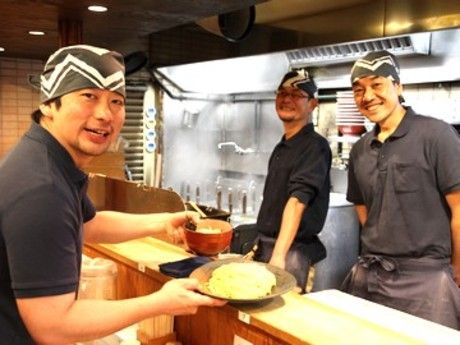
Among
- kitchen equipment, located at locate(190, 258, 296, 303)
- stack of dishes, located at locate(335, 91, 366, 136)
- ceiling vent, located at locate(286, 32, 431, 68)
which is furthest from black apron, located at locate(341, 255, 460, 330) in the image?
stack of dishes, located at locate(335, 91, 366, 136)

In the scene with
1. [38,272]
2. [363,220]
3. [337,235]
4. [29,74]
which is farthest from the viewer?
[29,74]

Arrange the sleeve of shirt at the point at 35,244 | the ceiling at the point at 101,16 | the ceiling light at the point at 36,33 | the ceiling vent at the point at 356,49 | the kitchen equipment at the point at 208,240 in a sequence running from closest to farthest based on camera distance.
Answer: the sleeve of shirt at the point at 35,244, the kitchen equipment at the point at 208,240, the ceiling at the point at 101,16, the ceiling light at the point at 36,33, the ceiling vent at the point at 356,49

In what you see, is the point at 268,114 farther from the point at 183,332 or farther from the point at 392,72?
the point at 183,332

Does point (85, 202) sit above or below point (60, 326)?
above

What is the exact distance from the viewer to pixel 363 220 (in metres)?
2.95

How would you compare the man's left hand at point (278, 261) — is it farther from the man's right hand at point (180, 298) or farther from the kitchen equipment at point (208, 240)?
the man's right hand at point (180, 298)

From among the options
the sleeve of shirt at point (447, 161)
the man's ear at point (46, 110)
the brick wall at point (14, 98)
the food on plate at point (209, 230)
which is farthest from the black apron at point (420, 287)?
the brick wall at point (14, 98)

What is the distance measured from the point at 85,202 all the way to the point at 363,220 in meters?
1.78

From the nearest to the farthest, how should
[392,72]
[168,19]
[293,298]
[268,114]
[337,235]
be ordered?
1. [293,298]
2. [392,72]
3. [168,19]
4. [337,235]
5. [268,114]

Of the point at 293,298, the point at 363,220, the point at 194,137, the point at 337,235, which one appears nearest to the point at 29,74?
the point at 194,137

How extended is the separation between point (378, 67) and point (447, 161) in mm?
639

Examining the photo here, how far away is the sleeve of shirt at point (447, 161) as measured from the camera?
2375mm

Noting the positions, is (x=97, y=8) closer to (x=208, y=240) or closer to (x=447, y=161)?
(x=208, y=240)

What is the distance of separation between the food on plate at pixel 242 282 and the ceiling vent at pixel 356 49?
2.79 meters
